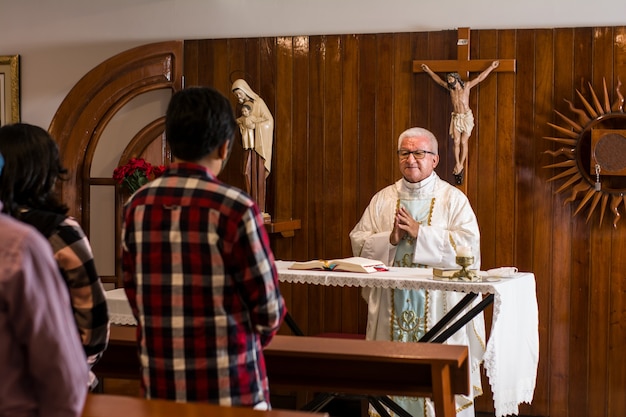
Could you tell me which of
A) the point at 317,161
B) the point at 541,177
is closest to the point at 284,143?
the point at 317,161

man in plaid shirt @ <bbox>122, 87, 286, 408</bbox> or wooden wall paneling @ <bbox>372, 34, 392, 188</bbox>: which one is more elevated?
wooden wall paneling @ <bbox>372, 34, 392, 188</bbox>

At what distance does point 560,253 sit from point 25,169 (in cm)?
376

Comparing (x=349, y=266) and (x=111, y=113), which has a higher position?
(x=111, y=113)

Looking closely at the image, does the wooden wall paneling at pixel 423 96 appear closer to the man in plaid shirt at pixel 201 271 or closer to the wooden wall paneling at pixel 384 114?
the wooden wall paneling at pixel 384 114

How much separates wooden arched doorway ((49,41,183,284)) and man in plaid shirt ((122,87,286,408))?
11.9 feet

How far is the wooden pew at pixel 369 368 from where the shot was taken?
3.43m

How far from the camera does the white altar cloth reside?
4082 mm

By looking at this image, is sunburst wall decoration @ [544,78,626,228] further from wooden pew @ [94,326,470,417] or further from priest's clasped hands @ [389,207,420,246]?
wooden pew @ [94,326,470,417]

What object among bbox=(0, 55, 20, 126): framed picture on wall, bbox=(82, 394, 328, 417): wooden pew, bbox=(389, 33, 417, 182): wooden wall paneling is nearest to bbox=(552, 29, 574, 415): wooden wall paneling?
bbox=(389, 33, 417, 182): wooden wall paneling

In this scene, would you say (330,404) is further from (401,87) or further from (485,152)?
(401,87)

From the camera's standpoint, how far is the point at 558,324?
540 cm

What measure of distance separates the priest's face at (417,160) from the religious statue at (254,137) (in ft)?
3.27

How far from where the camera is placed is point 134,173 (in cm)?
553

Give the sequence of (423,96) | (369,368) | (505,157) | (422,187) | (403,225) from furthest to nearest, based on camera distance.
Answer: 1. (423,96)
2. (505,157)
3. (422,187)
4. (403,225)
5. (369,368)
